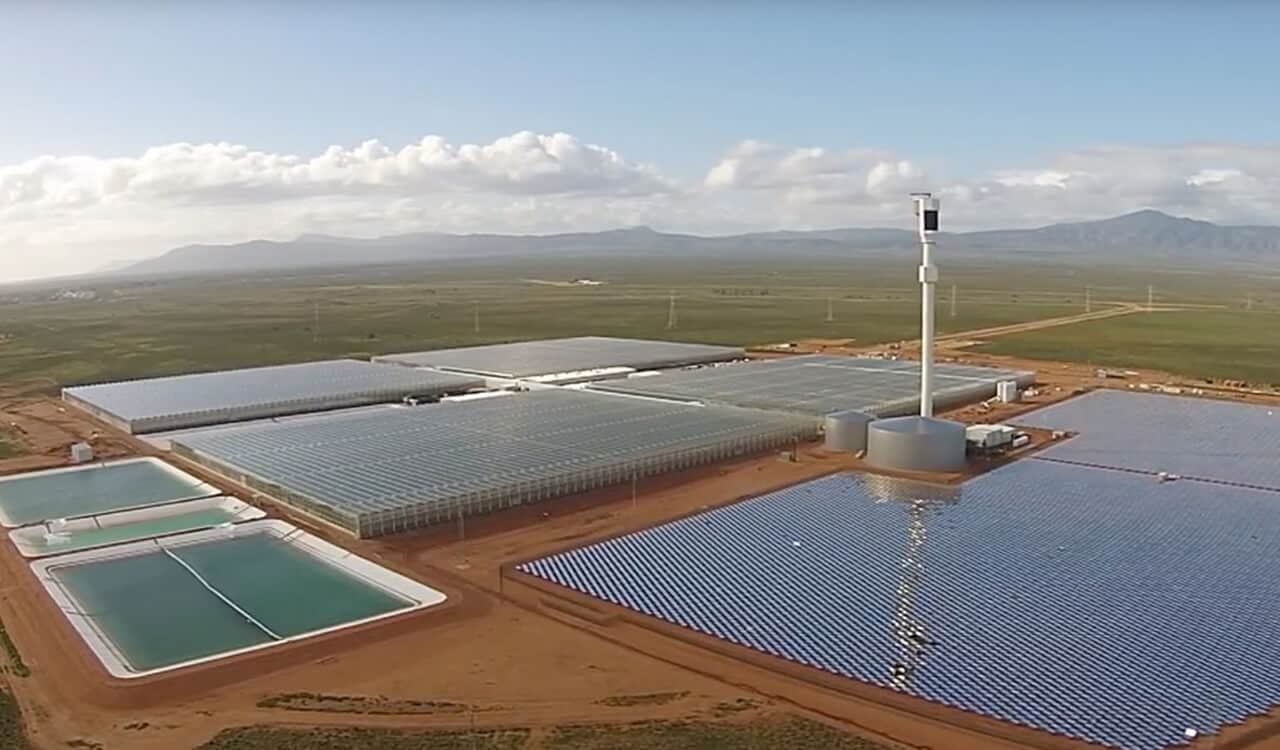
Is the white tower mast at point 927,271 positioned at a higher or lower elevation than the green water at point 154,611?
higher

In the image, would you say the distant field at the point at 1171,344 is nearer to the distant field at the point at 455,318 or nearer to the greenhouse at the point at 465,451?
the distant field at the point at 455,318

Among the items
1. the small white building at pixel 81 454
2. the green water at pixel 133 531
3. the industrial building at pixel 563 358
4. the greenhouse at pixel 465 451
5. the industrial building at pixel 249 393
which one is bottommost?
the green water at pixel 133 531

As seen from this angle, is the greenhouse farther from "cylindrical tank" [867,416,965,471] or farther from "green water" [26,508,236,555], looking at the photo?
"cylindrical tank" [867,416,965,471]

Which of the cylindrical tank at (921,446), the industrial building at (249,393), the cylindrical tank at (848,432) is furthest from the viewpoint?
the industrial building at (249,393)

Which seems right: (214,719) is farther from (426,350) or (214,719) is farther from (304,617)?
(426,350)

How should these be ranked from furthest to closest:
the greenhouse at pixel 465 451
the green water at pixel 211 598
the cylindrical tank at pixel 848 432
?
the cylindrical tank at pixel 848 432
the greenhouse at pixel 465 451
the green water at pixel 211 598

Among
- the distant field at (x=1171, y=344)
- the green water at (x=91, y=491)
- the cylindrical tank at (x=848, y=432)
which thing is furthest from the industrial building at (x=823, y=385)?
the green water at (x=91, y=491)

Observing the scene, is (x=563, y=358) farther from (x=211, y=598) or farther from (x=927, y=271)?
(x=211, y=598)

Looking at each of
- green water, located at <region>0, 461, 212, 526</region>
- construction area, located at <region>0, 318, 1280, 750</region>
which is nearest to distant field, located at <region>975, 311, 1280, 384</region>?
construction area, located at <region>0, 318, 1280, 750</region>
